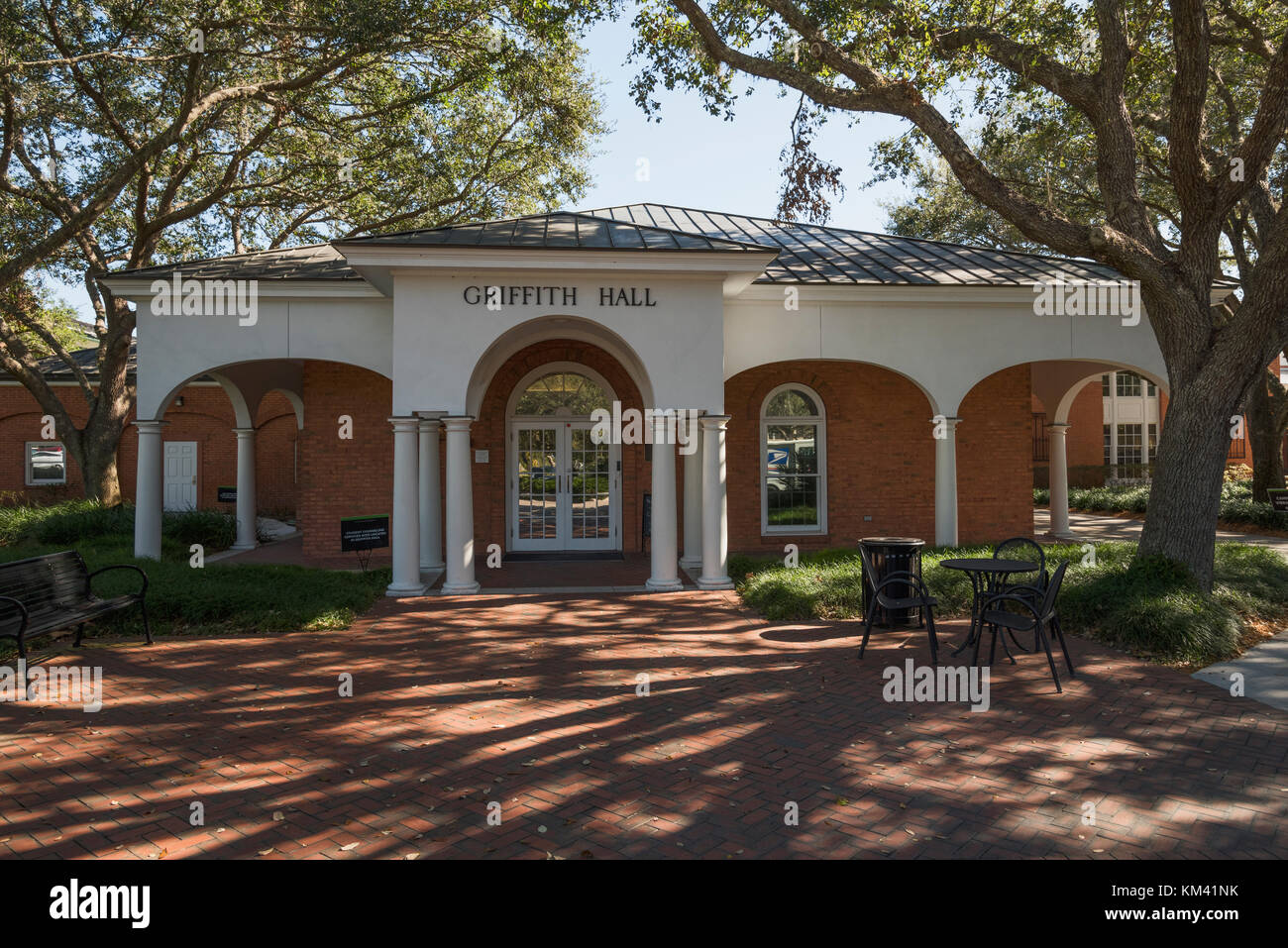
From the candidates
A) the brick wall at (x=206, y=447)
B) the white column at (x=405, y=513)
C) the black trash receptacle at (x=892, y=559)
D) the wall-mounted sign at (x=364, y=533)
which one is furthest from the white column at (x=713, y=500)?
the brick wall at (x=206, y=447)

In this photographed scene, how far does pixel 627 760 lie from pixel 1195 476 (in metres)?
7.28

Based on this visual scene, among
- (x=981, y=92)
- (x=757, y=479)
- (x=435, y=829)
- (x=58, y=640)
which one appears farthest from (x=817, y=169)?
(x=58, y=640)

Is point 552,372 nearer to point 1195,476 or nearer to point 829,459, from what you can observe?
point 829,459

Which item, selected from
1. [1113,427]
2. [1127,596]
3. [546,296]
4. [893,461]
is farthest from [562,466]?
[1113,427]

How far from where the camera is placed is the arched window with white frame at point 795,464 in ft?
45.7

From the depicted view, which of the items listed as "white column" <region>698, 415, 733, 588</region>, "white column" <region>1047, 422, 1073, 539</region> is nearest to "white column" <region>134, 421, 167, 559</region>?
"white column" <region>698, 415, 733, 588</region>

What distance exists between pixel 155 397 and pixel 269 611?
4.26 meters

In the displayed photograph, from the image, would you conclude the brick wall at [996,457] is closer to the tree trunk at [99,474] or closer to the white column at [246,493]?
the white column at [246,493]

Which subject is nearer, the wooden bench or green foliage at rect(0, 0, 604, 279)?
the wooden bench

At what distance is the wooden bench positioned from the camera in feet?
20.9

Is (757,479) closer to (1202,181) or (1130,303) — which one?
(1130,303)

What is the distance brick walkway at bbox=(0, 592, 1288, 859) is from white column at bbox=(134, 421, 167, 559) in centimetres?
410

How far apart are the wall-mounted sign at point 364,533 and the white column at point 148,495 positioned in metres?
2.65

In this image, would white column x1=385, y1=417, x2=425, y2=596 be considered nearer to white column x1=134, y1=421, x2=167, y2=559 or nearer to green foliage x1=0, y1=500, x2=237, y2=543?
white column x1=134, y1=421, x2=167, y2=559
